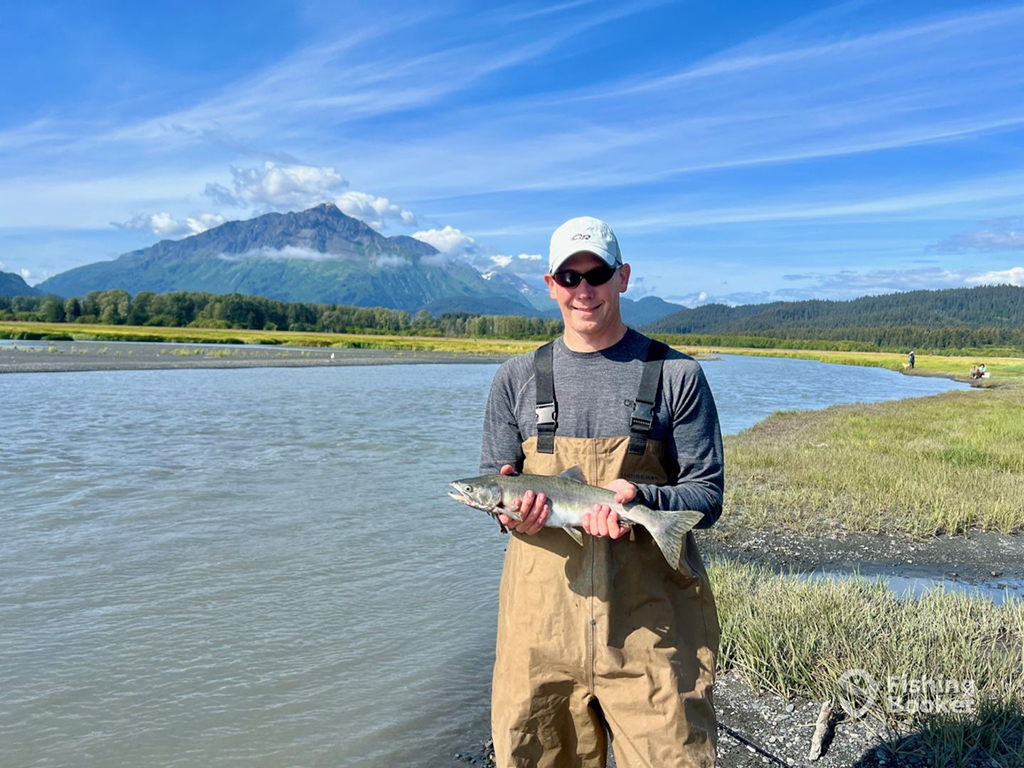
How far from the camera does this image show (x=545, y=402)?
10.1 feet

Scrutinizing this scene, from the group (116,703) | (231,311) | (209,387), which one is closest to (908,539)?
(116,703)

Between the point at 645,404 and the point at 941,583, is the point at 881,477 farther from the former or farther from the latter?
the point at 645,404

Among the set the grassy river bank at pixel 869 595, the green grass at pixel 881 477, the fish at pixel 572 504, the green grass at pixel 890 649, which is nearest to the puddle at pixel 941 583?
the grassy river bank at pixel 869 595

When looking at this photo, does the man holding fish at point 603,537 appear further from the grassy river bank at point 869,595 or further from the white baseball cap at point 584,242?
the grassy river bank at point 869,595

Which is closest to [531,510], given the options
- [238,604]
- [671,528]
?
[671,528]

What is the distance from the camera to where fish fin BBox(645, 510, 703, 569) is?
9.04ft

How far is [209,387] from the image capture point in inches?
1483

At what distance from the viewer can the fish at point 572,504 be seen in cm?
277

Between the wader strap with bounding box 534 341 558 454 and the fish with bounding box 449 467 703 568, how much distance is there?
18 centimetres

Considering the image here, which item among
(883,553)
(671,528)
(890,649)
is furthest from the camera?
(883,553)

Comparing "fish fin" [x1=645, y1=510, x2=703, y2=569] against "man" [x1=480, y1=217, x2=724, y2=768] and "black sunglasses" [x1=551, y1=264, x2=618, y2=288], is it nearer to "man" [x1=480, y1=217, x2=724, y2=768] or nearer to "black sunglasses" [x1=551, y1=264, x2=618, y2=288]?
"man" [x1=480, y1=217, x2=724, y2=768]

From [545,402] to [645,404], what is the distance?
433mm

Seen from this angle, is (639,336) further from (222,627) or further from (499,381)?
(222,627)

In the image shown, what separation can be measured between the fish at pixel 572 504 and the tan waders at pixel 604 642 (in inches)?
5.6
